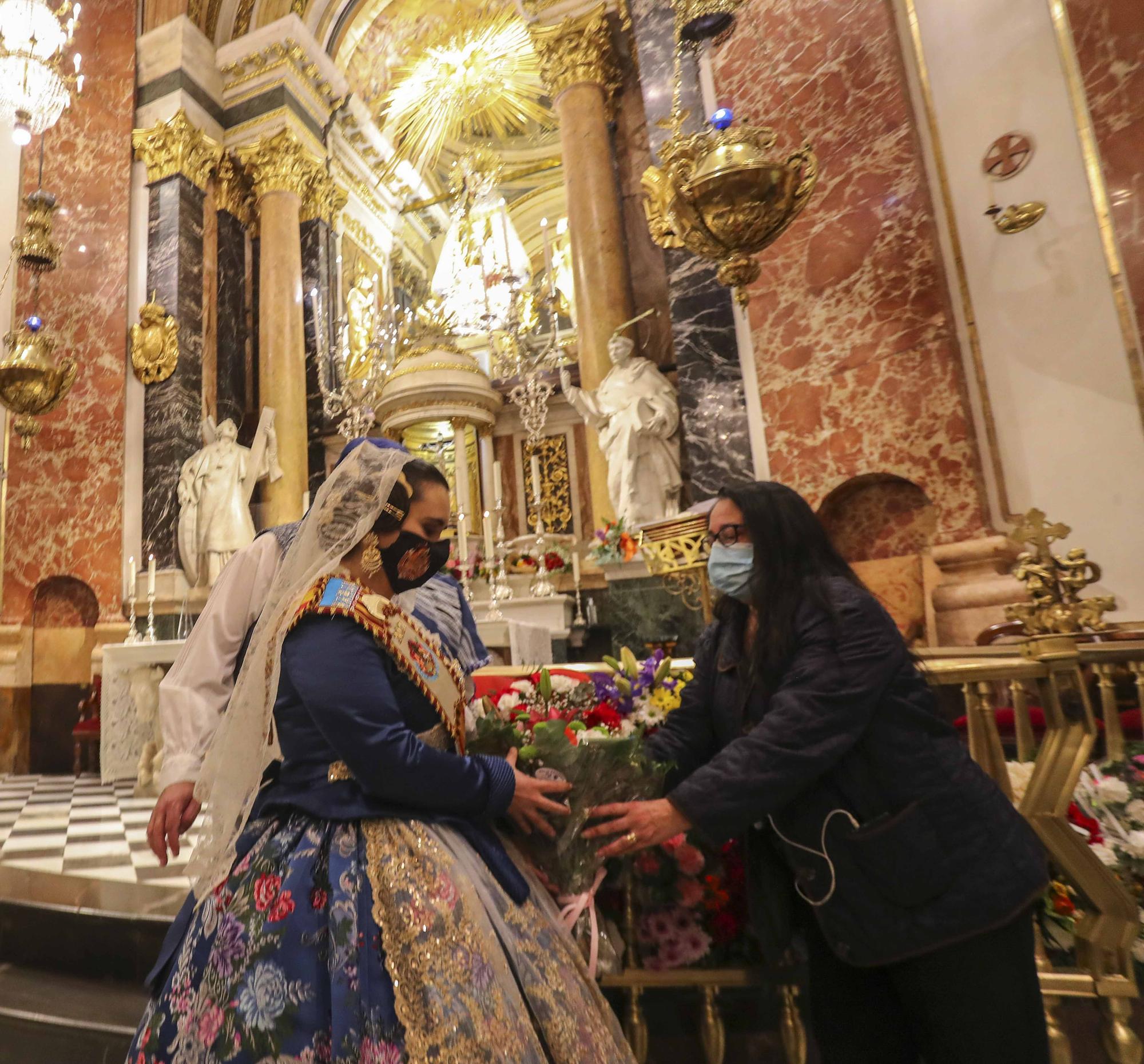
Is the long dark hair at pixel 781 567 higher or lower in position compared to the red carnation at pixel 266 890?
higher

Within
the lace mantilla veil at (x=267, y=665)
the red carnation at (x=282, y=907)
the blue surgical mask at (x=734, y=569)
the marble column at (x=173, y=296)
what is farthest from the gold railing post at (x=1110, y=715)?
the marble column at (x=173, y=296)

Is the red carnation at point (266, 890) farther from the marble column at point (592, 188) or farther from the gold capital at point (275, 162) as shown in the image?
the gold capital at point (275, 162)

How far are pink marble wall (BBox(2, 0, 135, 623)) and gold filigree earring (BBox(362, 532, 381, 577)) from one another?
7628 millimetres

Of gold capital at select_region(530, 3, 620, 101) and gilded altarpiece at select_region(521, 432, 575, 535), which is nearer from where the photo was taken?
gold capital at select_region(530, 3, 620, 101)

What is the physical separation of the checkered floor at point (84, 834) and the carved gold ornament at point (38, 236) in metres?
4.97

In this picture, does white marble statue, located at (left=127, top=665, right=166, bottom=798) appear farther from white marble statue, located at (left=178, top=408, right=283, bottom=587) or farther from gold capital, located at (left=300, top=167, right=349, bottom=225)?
gold capital, located at (left=300, top=167, right=349, bottom=225)

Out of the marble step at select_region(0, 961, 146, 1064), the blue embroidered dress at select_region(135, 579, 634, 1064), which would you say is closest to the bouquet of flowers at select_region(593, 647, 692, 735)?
the blue embroidered dress at select_region(135, 579, 634, 1064)

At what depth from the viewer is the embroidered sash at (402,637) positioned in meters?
1.47

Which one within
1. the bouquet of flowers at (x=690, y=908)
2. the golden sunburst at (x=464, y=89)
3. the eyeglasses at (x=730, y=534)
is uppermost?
the golden sunburst at (x=464, y=89)

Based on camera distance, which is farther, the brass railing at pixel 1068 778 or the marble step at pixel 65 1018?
the marble step at pixel 65 1018

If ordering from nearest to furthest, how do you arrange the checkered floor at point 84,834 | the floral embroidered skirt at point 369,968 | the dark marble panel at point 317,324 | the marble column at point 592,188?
the floral embroidered skirt at point 369,968, the checkered floor at point 84,834, the marble column at point 592,188, the dark marble panel at point 317,324

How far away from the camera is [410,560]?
5.43 ft

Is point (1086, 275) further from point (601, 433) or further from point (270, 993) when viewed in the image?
point (270, 993)

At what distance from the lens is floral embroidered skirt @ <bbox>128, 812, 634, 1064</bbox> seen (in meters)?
1.27
